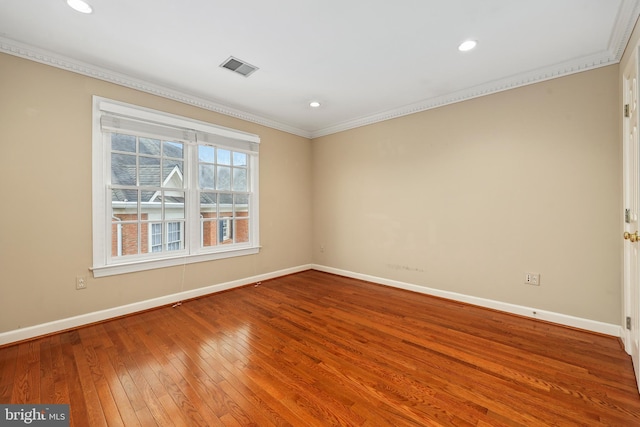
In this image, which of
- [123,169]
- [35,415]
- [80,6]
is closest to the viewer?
[35,415]

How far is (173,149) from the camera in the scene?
3467mm

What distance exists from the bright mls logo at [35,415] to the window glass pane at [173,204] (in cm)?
211

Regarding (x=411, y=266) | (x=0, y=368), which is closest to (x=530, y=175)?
(x=411, y=266)

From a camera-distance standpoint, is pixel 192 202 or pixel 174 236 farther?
pixel 192 202

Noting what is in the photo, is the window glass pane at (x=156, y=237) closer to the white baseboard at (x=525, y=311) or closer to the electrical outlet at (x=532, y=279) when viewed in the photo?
the white baseboard at (x=525, y=311)

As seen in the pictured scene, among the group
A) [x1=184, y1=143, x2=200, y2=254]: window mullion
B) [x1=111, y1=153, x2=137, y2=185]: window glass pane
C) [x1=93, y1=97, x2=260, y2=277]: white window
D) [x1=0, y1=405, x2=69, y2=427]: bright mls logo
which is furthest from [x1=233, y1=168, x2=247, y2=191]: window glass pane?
[x1=0, y1=405, x2=69, y2=427]: bright mls logo

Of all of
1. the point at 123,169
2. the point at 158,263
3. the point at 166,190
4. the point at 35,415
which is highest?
the point at 123,169

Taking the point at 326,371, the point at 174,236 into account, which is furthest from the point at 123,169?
the point at 326,371

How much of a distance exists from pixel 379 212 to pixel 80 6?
3.86 meters

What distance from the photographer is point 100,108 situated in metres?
2.82

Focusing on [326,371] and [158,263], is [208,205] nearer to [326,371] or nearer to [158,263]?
[158,263]

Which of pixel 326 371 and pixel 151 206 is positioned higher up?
pixel 151 206

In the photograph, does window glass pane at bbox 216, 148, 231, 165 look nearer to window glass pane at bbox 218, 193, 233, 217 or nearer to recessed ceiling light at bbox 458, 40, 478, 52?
window glass pane at bbox 218, 193, 233, 217

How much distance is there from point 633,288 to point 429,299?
189cm
